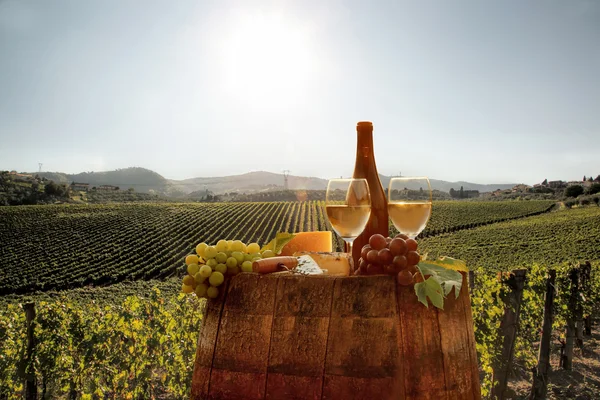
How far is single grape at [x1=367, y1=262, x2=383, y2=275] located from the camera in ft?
5.15

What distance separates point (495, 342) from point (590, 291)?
208 inches

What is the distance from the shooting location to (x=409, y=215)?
82.4 inches

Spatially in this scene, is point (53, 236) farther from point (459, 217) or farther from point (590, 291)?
point (590, 291)

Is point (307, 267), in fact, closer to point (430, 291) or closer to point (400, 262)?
point (400, 262)

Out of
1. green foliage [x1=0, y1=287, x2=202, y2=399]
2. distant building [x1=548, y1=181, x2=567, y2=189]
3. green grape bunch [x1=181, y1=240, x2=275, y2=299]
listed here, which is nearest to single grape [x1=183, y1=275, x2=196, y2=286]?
green grape bunch [x1=181, y1=240, x2=275, y2=299]

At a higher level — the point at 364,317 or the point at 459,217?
the point at 364,317

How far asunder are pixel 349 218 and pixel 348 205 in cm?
6

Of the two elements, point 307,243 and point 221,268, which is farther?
point 307,243

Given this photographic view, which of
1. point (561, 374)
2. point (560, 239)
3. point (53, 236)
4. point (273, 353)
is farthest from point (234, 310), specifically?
point (53, 236)

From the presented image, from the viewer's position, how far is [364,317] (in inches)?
53.7

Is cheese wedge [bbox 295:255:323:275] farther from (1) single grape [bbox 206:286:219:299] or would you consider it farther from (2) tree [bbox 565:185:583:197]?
(2) tree [bbox 565:185:583:197]

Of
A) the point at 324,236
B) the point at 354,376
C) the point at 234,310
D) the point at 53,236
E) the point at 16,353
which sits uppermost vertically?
the point at 324,236

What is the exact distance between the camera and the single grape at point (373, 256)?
1.56 m

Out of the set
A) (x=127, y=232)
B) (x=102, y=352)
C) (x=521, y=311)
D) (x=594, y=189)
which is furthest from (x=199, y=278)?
(x=594, y=189)
